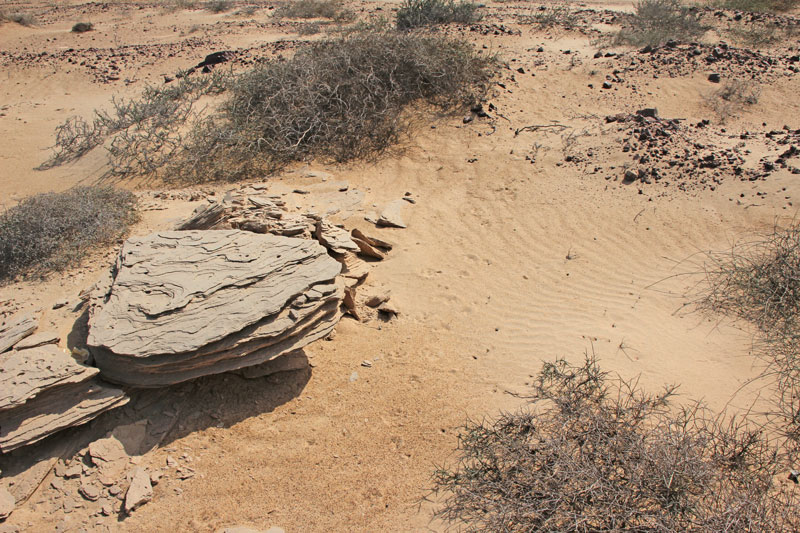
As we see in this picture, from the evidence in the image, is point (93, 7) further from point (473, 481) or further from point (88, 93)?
point (473, 481)

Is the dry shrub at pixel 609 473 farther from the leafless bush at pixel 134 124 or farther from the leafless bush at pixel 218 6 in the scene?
the leafless bush at pixel 218 6

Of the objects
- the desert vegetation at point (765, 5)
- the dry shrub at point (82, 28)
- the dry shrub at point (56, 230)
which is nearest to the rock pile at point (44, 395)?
the dry shrub at point (56, 230)

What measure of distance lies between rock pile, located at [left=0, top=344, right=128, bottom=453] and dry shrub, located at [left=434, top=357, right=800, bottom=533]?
2420 millimetres

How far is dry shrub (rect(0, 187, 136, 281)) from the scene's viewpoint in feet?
16.4

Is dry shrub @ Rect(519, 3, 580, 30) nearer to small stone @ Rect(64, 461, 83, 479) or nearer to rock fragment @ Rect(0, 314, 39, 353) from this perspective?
rock fragment @ Rect(0, 314, 39, 353)

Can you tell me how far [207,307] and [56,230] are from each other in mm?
3003

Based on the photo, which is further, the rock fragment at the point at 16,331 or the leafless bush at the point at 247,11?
the leafless bush at the point at 247,11

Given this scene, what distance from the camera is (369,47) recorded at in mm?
8352

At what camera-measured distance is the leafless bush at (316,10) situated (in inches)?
559

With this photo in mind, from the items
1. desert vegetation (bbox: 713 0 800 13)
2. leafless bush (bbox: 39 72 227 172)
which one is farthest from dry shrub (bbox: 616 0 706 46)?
leafless bush (bbox: 39 72 227 172)

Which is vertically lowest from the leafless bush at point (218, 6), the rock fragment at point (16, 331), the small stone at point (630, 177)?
the rock fragment at point (16, 331)

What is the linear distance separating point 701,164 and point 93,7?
831 inches

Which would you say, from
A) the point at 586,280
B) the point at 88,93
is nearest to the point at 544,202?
the point at 586,280

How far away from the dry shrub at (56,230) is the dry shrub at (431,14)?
301 inches
